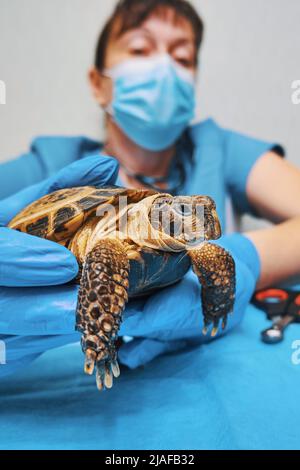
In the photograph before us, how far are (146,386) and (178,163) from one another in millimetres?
629

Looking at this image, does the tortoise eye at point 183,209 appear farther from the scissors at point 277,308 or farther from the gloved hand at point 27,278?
the scissors at point 277,308

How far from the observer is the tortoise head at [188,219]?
0.37 metres

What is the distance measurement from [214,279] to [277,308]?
0.29 m

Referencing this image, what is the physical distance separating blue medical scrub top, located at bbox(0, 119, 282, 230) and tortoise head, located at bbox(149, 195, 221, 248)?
0.51 m

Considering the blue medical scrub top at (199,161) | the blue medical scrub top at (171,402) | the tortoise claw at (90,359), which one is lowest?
the blue medical scrub top at (171,402)

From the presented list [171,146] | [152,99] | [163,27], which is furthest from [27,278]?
[163,27]

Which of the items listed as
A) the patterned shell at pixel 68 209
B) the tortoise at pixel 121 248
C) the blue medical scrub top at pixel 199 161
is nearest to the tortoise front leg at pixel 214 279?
the tortoise at pixel 121 248

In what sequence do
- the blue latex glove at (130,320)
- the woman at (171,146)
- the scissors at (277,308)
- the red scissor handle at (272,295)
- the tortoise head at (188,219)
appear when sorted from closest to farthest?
the tortoise head at (188,219) → the blue latex glove at (130,320) → the scissors at (277,308) → the red scissor handle at (272,295) → the woman at (171,146)

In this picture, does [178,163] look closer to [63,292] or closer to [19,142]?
[19,142]

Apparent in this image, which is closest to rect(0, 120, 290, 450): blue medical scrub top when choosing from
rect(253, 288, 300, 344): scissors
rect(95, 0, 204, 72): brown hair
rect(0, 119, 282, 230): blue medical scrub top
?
rect(253, 288, 300, 344): scissors

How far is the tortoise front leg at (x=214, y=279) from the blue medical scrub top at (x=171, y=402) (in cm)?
9

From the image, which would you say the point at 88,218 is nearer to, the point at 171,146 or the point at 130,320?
the point at 130,320

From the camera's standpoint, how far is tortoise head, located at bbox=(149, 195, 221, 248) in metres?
0.37

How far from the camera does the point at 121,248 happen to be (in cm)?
44
